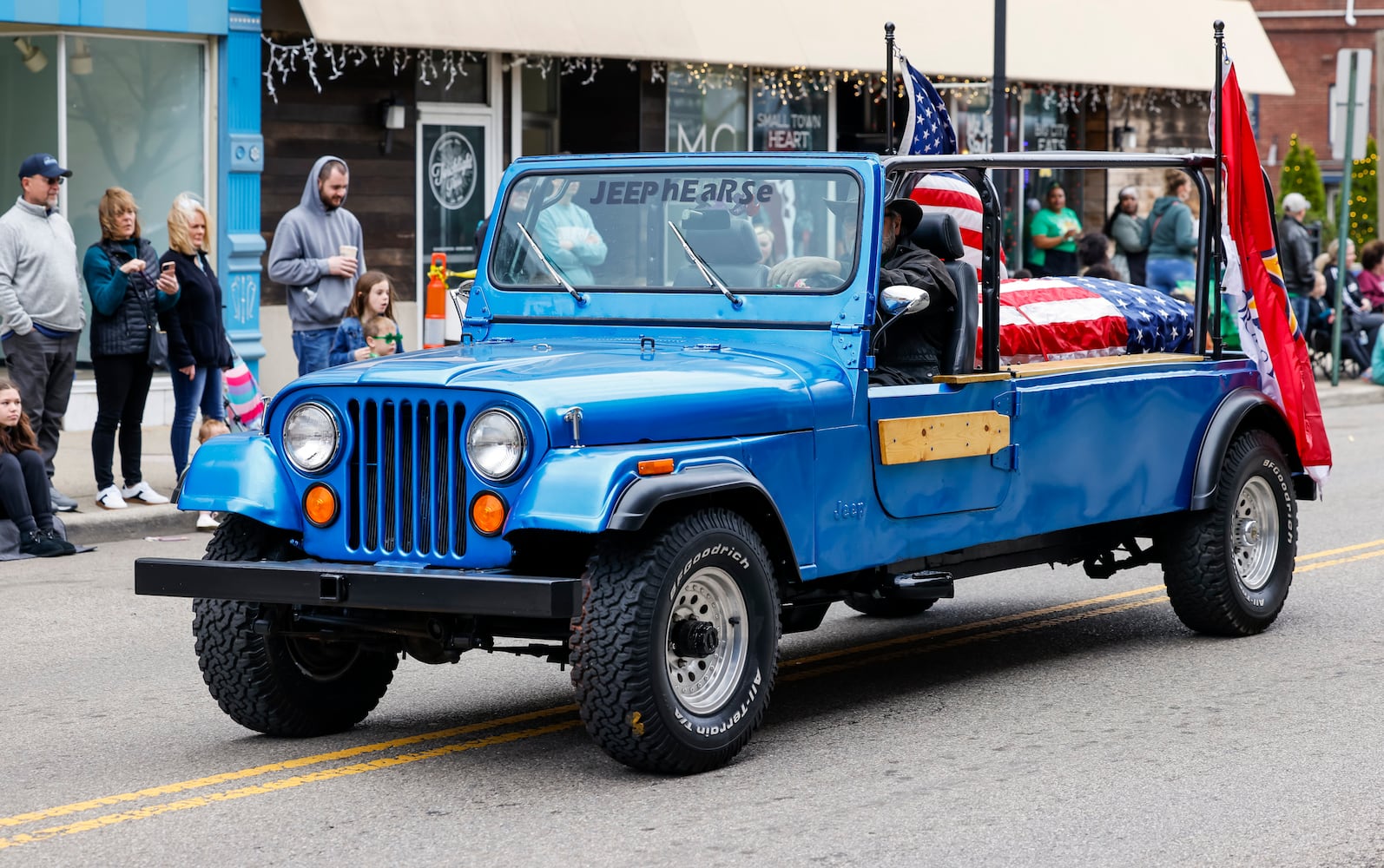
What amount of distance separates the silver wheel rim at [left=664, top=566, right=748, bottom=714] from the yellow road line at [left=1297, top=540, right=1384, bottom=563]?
5.26 meters

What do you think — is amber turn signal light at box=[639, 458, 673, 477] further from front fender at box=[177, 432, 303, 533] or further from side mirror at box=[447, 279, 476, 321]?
side mirror at box=[447, 279, 476, 321]

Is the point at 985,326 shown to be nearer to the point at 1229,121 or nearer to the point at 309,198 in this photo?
the point at 1229,121

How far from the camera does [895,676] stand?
25.5ft

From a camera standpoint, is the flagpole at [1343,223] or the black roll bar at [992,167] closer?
the black roll bar at [992,167]

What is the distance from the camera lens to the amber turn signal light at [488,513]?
5918 millimetres

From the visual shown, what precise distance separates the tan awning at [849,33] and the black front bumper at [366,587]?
35.1 ft

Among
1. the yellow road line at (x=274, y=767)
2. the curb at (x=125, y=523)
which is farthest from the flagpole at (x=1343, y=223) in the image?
the yellow road line at (x=274, y=767)

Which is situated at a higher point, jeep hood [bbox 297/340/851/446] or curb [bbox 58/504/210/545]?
jeep hood [bbox 297/340/851/446]

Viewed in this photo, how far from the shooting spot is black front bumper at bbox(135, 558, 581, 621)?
5.65 metres

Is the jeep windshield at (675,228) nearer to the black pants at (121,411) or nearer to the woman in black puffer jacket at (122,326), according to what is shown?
the woman in black puffer jacket at (122,326)

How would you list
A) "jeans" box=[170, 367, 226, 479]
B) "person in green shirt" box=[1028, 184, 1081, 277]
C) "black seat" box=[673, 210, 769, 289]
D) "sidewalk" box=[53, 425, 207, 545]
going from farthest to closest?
"person in green shirt" box=[1028, 184, 1081, 277]
"jeans" box=[170, 367, 226, 479]
"sidewalk" box=[53, 425, 207, 545]
"black seat" box=[673, 210, 769, 289]

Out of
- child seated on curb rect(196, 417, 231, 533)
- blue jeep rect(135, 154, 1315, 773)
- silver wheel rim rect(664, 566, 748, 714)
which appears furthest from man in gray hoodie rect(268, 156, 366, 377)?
silver wheel rim rect(664, 566, 748, 714)

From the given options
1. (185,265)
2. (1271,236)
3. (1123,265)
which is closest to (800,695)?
(1271,236)

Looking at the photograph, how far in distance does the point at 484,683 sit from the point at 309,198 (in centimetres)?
641
